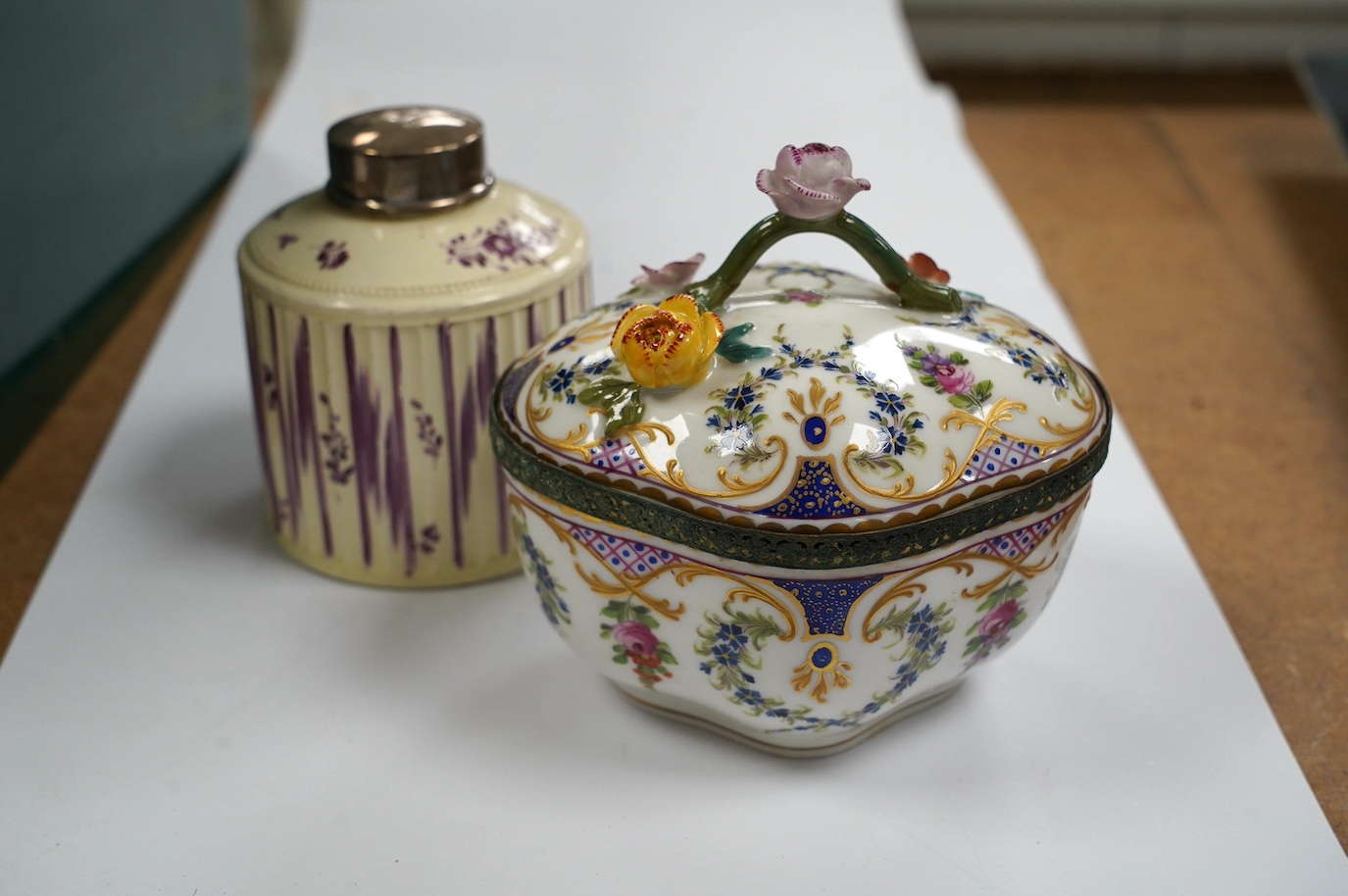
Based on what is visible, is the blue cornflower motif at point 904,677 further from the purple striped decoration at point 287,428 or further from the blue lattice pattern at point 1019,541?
the purple striped decoration at point 287,428

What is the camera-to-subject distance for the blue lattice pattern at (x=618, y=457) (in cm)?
72

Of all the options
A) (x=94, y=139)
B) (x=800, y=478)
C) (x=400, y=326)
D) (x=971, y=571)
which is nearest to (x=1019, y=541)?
(x=971, y=571)

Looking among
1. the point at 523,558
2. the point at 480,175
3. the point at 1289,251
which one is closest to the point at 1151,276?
the point at 1289,251

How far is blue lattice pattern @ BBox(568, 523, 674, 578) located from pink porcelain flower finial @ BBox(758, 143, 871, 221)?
20cm

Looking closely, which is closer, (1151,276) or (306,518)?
(306,518)

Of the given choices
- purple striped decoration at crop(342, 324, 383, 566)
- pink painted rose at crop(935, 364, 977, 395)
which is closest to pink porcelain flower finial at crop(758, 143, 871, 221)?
pink painted rose at crop(935, 364, 977, 395)

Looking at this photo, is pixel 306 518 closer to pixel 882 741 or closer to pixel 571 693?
pixel 571 693

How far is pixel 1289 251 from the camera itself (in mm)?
1813

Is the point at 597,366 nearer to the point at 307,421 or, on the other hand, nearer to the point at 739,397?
the point at 739,397

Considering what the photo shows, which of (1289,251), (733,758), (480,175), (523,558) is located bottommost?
(1289,251)

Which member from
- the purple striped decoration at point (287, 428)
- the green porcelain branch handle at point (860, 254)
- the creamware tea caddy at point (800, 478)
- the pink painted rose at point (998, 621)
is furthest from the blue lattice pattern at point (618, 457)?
the purple striped decoration at point (287, 428)

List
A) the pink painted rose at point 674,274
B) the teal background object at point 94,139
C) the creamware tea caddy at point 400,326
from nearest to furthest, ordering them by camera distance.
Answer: the pink painted rose at point 674,274 → the creamware tea caddy at point 400,326 → the teal background object at point 94,139

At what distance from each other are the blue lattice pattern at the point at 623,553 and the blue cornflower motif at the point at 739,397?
0.28ft

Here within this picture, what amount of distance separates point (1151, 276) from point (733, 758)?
113 centimetres
